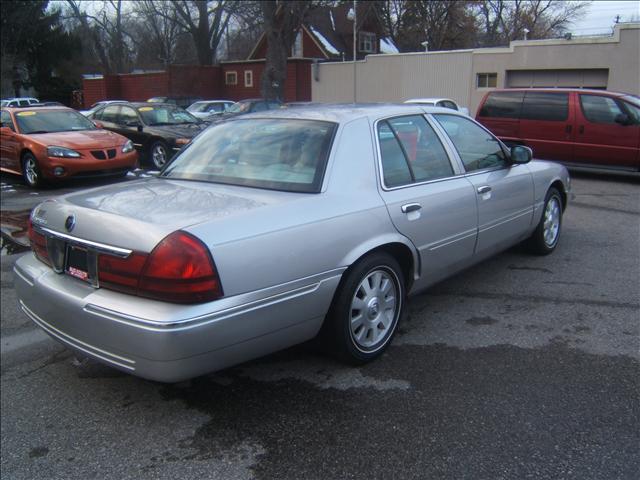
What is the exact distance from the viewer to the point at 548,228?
229 inches

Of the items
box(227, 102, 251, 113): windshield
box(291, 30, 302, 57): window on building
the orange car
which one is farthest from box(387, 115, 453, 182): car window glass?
box(291, 30, 302, 57): window on building

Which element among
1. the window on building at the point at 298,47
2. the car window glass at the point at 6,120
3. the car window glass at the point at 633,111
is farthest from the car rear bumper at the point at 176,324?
the window on building at the point at 298,47

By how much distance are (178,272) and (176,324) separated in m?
0.23

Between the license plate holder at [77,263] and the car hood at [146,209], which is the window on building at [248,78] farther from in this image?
the license plate holder at [77,263]

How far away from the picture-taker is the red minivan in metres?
10.5

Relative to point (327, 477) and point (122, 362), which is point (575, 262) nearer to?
point (327, 477)

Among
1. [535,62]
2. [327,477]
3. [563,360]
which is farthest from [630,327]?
[535,62]

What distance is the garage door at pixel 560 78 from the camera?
71.5 ft

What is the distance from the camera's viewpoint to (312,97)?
33719 mm

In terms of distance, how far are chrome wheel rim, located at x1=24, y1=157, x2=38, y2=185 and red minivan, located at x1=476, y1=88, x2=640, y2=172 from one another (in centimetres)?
882

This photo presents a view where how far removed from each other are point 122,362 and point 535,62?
23731mm

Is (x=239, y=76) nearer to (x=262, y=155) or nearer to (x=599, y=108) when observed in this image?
(x=599, y=108)

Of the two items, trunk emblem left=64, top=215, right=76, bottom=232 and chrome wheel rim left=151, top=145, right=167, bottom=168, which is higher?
trunk emblem left=64, top=215, right=76, bottom=232

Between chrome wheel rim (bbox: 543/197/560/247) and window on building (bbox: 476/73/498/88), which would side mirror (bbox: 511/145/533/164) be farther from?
window on building (bbox: 476/73/498/88)
